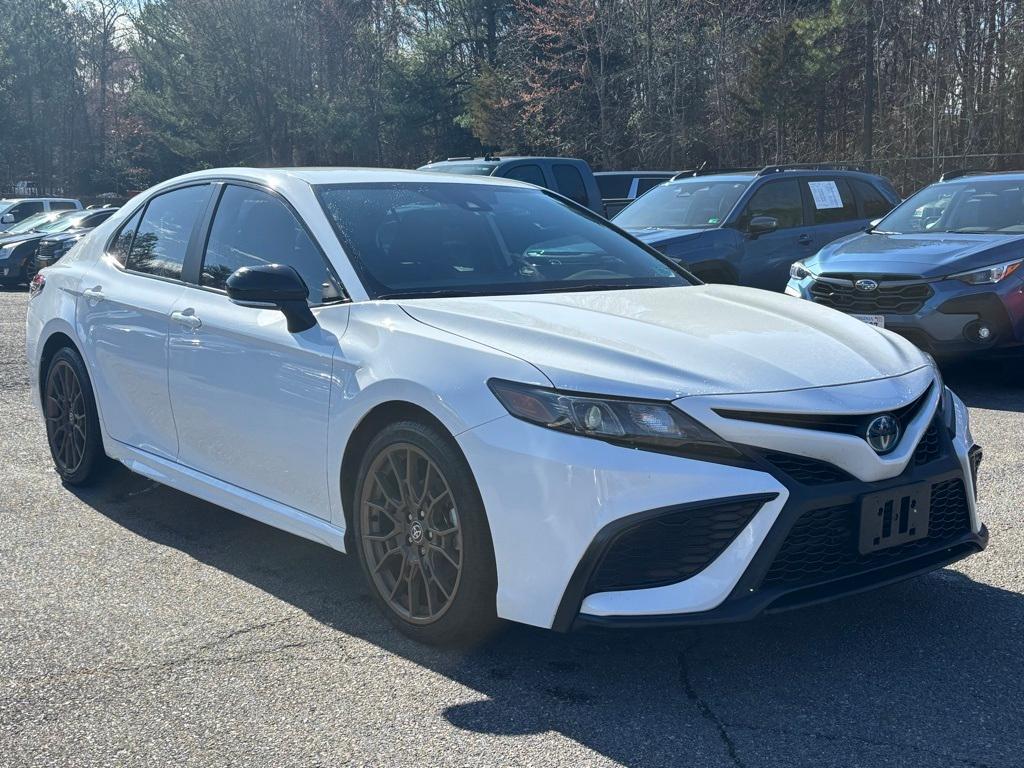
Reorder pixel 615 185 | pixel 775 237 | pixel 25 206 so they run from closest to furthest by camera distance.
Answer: pixel 775 237 → pixel 615 185 → pixel 25 206

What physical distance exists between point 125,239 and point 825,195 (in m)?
7.96

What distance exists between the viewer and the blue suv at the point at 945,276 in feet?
26.1

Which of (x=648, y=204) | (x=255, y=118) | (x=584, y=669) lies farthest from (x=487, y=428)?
(x=255, y=118)

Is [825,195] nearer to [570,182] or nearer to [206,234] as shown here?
[570,182]

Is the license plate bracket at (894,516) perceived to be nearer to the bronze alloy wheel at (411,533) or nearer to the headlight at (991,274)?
the bronze alloy wheel at (411,533)

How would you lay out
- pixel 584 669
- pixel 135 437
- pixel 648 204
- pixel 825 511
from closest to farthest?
→ pixel 825 511 → pixel 584 669 → pixel 135 437 → pixel 648 204

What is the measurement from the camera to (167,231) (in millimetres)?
5215

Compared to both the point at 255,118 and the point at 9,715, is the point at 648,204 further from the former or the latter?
the point at 255,118

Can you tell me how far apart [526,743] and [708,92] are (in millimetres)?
30670

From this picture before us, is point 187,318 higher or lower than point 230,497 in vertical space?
higher

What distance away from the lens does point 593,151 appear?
110ft

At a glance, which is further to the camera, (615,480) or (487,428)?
(487,428)

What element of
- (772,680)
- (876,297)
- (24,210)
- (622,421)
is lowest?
(772,680)

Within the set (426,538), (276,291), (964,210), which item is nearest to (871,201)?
(964,210)
